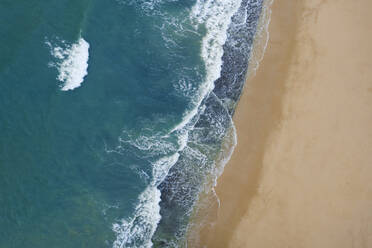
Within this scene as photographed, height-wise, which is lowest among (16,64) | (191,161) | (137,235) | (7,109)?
(137,235)

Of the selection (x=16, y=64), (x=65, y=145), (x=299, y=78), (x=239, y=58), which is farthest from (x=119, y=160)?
(x=299, y=78)

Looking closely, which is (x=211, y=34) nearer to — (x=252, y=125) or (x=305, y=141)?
(x=252, y=125)

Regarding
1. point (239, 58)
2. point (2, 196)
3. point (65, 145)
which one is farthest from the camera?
point (239, 58)

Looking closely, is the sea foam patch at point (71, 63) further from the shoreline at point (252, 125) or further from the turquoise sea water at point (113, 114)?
the shoreline at point (252, 125)

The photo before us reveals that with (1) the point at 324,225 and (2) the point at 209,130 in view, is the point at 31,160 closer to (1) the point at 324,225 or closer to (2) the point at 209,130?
(2) the point at 209,130

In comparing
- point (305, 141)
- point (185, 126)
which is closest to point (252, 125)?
point (305, 141)

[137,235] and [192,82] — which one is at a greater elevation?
[192,82]
